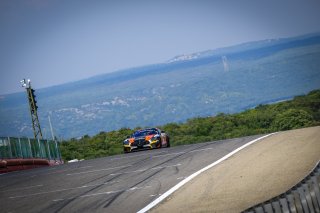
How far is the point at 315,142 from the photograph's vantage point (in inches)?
746

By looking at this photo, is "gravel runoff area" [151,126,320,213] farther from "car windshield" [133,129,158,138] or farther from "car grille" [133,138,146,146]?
"car windshield" [133,129,158,138]

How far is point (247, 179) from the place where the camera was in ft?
45.5

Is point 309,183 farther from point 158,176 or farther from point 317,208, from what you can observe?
point 158,176

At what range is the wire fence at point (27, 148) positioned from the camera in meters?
33.5

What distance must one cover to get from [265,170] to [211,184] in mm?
1487

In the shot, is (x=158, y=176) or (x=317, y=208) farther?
(x=158, y=176)

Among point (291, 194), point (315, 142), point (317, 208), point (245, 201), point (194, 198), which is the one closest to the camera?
point (291, 194)

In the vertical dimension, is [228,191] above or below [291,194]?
below

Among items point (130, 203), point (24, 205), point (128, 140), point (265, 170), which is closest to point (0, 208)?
point (24, 205)

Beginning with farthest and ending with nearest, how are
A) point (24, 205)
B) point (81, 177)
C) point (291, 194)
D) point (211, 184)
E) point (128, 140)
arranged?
1. point (128, 140)
2. point (81, 177)
3. point (24, 205)
4. point (211, 184)
5. point (291, 194)

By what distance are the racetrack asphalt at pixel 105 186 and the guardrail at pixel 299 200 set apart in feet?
14.4

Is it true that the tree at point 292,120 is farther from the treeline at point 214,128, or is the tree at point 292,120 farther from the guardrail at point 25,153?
the guardrail at point 25,153

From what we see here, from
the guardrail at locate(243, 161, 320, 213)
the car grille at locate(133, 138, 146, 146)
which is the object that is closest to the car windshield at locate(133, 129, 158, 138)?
the car grille at locate(133, 138, 146, 146)

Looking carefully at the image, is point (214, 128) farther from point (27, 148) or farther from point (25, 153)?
point (25, 153)
